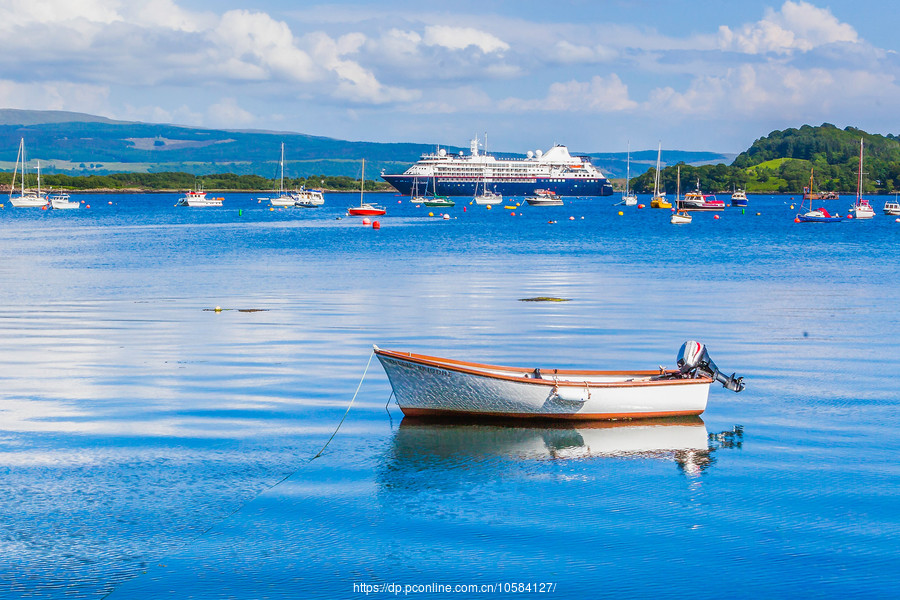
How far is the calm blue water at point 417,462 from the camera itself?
1309 cm

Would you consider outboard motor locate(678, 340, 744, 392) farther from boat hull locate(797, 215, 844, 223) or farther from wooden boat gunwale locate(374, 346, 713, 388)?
boat hull locate(797, 215, 844, 223)

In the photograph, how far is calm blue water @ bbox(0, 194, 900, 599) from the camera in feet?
43.0

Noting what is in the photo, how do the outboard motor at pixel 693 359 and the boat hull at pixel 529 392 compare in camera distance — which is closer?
the boat hull at pixel 529 392

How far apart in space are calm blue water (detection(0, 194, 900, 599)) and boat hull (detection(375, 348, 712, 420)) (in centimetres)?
44

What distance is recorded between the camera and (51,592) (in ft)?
40.0

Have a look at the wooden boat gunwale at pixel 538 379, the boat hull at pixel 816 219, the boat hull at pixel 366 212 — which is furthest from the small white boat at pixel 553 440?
the boat hull at pixel 366 212

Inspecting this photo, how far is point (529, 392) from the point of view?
20.0 m

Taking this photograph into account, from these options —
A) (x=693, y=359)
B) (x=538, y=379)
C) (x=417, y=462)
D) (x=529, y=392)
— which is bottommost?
(x=417, y=462)

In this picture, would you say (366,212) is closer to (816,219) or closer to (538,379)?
(816,219)

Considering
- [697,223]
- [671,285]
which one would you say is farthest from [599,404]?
[697,223]

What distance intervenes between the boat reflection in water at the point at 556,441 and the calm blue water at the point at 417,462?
8cm

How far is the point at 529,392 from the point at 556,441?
1147 mm

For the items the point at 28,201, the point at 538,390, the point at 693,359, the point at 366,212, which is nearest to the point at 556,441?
the point at 538,390

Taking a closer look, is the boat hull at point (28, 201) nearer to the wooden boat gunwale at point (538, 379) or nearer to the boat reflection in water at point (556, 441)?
the wooden boat gunwale at point (538, 379)
